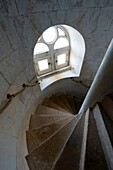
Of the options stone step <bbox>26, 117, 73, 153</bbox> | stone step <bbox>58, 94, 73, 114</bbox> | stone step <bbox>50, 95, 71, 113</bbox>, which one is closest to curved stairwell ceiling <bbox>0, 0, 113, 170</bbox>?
stone step <bbox>26, 117, 73, 153</bbox>

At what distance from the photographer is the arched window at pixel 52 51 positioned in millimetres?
2688

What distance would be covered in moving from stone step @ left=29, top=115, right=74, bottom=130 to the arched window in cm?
81

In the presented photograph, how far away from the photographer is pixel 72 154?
1885 mm

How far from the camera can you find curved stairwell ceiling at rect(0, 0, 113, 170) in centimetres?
171

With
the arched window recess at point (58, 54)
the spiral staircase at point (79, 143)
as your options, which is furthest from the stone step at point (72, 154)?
the arched window recess at point (58, 54)

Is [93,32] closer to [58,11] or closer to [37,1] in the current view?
[58,11]

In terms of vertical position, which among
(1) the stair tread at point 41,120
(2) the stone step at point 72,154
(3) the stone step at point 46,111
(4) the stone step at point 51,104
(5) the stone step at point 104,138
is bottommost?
(4) the stone step at point 51,104

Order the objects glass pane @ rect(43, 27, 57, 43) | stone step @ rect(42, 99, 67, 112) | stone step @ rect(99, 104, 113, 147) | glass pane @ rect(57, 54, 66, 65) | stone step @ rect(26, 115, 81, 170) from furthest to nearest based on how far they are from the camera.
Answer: stone step @ rect(42, 99, 67, 112) → glass pane @ rect(57, 54, 66, 65) → glass pane @ rect(43, 27, 57, 43) → stone step @ rect(26, 115, 81, 170) → stone step @ rect(99, 104, 113, 147)

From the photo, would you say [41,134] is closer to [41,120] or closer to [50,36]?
[41,120]

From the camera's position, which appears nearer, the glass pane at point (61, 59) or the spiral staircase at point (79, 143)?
the spiral staircase at point (79, 143)

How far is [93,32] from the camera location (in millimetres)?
2469

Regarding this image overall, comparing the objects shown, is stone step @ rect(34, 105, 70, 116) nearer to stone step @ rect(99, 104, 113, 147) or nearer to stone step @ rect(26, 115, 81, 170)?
stone step @ rect(26, 115, 81, 170)

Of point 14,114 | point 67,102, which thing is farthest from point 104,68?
point 67,102

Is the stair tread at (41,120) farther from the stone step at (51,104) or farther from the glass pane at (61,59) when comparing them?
the glass pane at (61,59)
